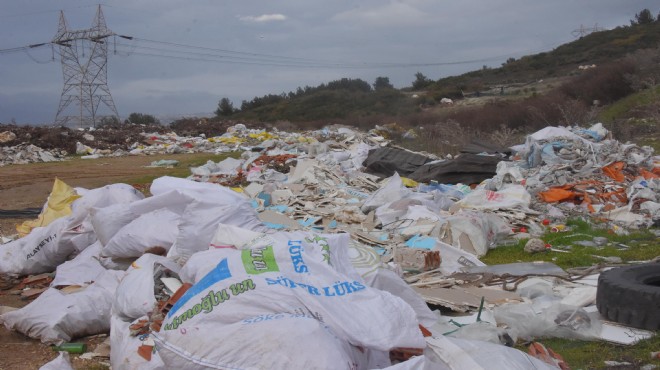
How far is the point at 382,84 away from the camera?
4616 centimetres

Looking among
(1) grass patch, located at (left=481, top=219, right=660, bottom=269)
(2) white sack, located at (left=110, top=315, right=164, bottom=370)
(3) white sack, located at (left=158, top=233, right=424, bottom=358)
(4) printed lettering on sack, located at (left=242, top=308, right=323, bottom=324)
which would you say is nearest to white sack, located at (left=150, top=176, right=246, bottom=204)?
(2) white sack, located at (left=110, top=315, right=164, bottom=370)

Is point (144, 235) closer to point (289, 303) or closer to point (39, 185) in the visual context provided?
point (289, 303)

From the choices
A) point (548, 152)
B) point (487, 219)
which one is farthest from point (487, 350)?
point (548, 152)

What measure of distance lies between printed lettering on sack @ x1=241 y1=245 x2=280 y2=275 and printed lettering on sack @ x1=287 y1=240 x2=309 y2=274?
8 centimetres

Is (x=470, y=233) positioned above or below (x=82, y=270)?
below

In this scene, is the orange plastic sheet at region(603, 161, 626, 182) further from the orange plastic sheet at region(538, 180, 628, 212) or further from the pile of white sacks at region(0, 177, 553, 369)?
the pile of white sacks at region(0, 177, 553, 369)

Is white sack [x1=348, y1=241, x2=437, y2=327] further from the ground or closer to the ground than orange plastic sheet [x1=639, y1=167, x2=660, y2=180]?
further from the ground

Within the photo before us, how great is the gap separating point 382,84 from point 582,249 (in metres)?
40.5

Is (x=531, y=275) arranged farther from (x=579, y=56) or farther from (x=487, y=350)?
(x=579, y=56)

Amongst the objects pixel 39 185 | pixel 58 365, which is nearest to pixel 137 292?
pixel 58 365

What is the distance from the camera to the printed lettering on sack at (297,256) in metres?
2.91

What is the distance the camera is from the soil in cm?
405

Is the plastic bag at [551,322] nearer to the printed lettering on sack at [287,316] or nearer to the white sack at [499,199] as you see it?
the printed lettering on sack at [287,316]

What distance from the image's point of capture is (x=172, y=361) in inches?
100
